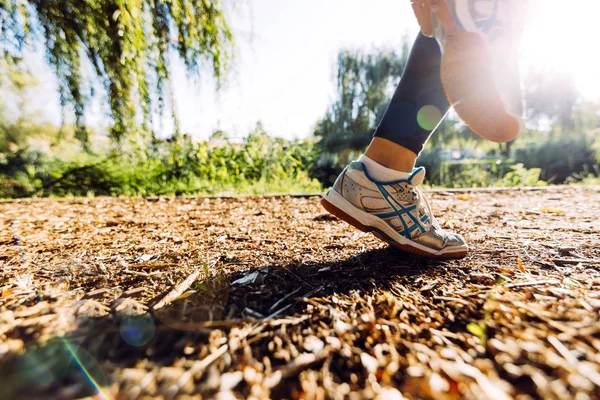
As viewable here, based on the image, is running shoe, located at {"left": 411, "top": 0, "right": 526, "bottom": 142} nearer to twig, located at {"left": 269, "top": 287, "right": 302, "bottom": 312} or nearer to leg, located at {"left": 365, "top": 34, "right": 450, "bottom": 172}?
leg, located at {"left": 365, "top": 34, "right": 450, "bottom": 172}

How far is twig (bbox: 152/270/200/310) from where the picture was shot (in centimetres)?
76

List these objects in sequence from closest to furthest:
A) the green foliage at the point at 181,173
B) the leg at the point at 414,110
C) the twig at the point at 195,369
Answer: the twig at the point at 195,369, the leg at the point at 414,110, the green foliage at the point at 181,173

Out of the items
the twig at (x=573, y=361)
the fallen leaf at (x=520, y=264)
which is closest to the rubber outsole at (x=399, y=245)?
the fallen leaf at (x=520, y=264)

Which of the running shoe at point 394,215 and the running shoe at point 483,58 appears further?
the running shoe at point 394,215

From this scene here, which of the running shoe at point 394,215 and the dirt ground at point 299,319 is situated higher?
the running shoe at point 394,215

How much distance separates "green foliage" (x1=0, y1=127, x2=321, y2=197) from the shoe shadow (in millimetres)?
3049

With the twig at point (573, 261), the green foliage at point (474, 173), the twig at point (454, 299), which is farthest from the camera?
the green foliage at point (474, 173)

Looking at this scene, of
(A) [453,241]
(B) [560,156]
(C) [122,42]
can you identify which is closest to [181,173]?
(C) [122,42]

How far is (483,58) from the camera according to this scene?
880mm

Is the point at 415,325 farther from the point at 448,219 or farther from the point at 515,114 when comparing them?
the point at 448,219

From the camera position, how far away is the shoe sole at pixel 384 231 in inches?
42.7

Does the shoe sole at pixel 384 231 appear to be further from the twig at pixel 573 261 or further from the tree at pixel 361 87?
the tree at pixel 361 87

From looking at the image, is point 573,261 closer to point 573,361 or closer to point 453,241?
point 453,241

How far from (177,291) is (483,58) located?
1.01 meters
